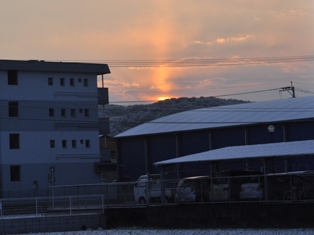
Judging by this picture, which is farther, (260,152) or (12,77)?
(12,77)

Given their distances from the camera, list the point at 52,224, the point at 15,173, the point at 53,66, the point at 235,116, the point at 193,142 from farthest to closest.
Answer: the point at 53,66
the point at 235,116
the point at 193,142
the point at 15,173
the point at 52,224

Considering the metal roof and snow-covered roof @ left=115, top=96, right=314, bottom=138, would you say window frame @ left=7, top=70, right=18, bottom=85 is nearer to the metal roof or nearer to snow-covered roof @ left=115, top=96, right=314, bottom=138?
the metal roof

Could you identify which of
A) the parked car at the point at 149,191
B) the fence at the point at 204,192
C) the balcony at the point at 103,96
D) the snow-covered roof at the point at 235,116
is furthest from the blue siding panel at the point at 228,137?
the fence at the point at 204,192

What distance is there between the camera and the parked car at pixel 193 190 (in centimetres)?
3466

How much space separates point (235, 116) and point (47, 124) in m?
19.0

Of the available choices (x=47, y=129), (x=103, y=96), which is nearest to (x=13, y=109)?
(x=47, y=129)

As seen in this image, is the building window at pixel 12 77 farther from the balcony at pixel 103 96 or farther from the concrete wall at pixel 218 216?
the concrete wall at pixel 218 216

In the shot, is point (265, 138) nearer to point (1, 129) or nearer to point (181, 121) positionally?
point (181, 121)

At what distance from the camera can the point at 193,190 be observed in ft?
115

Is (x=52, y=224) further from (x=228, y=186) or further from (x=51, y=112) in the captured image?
(x=51, y=112)

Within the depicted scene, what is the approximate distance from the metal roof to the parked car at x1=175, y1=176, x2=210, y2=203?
35.5 metres

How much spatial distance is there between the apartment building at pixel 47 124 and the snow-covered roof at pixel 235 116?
18.9 ft

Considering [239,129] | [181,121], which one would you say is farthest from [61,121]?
[239,129]

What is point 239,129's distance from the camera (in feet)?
211
